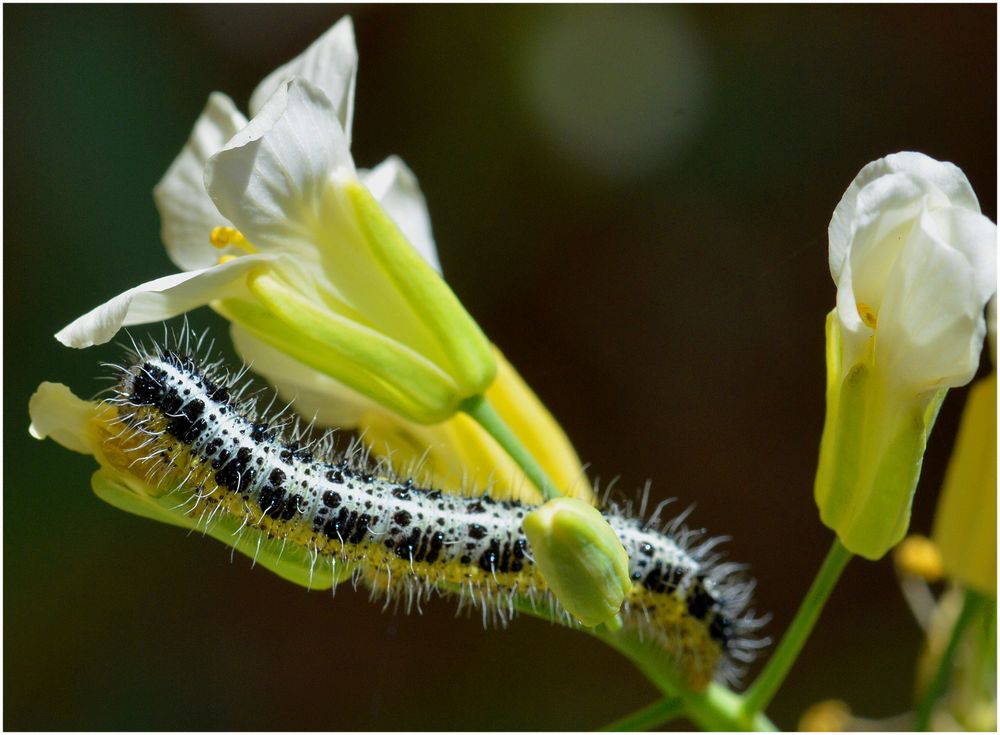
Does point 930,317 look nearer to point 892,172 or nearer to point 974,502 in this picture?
point 892,172

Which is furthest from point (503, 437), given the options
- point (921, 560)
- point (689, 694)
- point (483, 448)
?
point (921, 560)

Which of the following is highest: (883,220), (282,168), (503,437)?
(883,220)

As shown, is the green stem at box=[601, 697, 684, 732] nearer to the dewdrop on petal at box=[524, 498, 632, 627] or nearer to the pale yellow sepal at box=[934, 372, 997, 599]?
the dewdrop on petal at box=[524, 498, 632, 627]

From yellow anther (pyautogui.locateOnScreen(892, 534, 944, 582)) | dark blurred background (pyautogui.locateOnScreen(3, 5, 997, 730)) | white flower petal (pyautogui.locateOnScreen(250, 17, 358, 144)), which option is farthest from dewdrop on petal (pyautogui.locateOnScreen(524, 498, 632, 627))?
dark blurred background (pyautogui.locateOnScreen(3, 5, 997, 730))

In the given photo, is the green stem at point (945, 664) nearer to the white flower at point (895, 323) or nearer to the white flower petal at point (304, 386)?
the white flower at point (895, 323)

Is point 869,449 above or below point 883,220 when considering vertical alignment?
below

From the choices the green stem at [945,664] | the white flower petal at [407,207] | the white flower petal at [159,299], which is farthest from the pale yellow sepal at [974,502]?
the white flower petal at [159,299]
